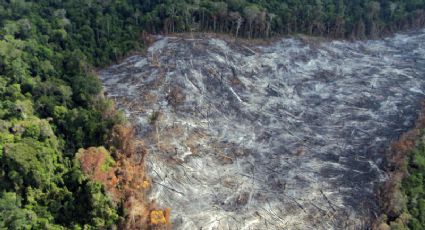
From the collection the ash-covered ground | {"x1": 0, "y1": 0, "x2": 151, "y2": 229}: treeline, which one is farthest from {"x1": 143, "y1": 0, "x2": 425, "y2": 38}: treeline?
{"x1": 0, "y1": 0, "x2": 151, "y2": 229}: treeline

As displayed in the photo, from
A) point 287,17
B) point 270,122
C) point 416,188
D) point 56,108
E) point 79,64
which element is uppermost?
point 287,17

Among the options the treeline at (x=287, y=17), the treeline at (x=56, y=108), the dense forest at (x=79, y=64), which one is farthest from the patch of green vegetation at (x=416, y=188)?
the treeline at (x=287, y=17)

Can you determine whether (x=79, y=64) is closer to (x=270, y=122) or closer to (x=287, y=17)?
(x=270, y=122)

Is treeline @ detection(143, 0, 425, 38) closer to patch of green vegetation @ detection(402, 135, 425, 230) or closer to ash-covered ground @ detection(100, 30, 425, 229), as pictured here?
ash-covered ground @ detection(100, 30, 425, 229)

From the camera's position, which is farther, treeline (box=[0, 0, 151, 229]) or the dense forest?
the dense forest

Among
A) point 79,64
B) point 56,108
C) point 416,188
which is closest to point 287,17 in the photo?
point 79,64

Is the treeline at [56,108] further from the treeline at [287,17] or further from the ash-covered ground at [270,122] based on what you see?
the treeline at [287,17]
